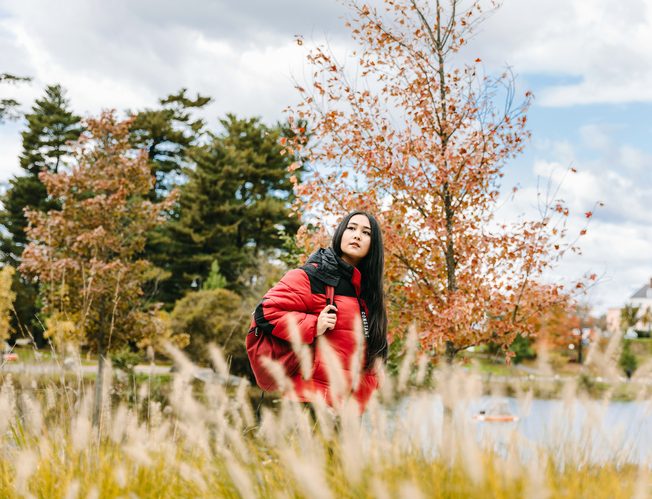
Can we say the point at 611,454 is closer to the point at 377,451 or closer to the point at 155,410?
the point at 377,451

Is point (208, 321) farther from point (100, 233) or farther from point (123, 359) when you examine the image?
point (100, 233)

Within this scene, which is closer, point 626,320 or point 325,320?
point 325,320

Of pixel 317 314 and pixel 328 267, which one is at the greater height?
pixel 328 267

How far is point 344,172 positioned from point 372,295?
3201mm

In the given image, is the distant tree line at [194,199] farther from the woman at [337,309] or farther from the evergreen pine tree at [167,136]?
the woman at [337,309]

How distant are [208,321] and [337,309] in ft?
50.7

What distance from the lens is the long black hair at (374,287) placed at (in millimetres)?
3514

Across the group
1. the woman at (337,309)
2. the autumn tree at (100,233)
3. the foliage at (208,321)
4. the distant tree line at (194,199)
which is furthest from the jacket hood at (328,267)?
the distant tree line at (194,199)

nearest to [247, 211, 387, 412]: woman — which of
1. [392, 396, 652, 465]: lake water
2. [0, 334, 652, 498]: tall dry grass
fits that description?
[0, 334, 652, 498]: tall dry grass

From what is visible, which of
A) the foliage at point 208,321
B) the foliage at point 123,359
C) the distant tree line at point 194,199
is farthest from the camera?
the distant tree line at point 194,199

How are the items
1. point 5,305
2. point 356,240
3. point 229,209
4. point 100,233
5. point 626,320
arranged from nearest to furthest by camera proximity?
point 356,240 → point 626,320 → point 5,305 → point 100,233 → point 229,209

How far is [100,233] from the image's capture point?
12188mm

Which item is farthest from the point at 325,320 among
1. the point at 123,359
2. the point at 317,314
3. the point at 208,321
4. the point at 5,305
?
the point at 208,321

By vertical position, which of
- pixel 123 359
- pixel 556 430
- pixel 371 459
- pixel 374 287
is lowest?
pixel 123 359
